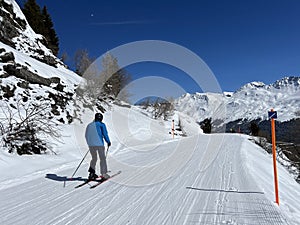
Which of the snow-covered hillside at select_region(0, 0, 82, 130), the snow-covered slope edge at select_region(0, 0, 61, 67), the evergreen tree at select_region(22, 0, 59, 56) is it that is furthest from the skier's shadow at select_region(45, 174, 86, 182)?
the evergreen tree at select_region(22, 0, 59, 56)

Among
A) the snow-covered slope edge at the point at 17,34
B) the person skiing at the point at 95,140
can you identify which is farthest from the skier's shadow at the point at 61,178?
the snow-covered slope edge at the point at 17,34

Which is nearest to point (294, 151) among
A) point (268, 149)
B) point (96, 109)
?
point (268, 149)

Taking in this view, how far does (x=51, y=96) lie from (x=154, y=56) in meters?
7.51

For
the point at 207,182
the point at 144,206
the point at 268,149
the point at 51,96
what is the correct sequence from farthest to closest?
1. the point at 268,149
2. the point at 51,96
3. the point at 207,182
4. the point at 144,206

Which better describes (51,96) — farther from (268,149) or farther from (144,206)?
(268,149)

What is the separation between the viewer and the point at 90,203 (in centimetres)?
504

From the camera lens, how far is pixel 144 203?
16.4 ft

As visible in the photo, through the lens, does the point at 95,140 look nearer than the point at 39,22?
Yes

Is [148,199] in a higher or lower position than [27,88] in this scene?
lower

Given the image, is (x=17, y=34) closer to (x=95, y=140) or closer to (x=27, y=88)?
(x=27, y=88)

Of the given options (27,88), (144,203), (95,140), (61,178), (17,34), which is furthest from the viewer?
(17,34)

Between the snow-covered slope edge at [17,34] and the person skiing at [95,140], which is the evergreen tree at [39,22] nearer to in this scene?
the snow-covered slope edge at [17,34]

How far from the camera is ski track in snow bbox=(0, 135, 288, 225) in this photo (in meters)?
4.20

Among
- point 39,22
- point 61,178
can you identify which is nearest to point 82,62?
point 39,22
